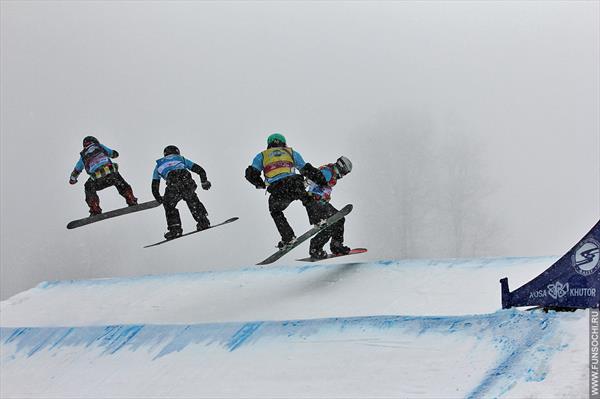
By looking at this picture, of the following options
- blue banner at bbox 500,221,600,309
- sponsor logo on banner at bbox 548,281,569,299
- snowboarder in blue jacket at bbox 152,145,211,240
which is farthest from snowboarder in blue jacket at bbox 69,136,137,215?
sponsor logo on banner at bbox 548,281,569,299

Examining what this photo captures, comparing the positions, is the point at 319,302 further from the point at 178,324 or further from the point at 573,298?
the point at 573,298

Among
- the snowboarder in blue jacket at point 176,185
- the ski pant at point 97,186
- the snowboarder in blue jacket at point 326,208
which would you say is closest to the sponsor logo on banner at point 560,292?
the snowboarder in blue jacket at point 326,208

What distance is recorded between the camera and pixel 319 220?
32.5 ft

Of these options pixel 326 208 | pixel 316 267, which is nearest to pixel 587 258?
pixel 326 208

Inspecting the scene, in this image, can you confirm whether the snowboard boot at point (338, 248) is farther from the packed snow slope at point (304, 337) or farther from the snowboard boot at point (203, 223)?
the snowboard boot at point (203, 223)

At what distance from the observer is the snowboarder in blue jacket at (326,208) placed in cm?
1005

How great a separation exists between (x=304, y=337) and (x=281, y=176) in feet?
8.63

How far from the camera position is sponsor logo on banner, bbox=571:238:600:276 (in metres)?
6.70

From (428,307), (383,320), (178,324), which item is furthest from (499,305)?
(178,324)

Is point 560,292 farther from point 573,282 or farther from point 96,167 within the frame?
point 96,167

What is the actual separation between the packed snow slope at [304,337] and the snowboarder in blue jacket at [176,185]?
1.05 metres

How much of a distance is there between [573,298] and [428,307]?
1989 mm

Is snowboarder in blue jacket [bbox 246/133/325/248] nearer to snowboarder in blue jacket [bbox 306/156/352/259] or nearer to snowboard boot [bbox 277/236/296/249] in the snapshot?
snowboard boot [bbox 277/236/296/249]

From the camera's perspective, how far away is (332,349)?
762cm
